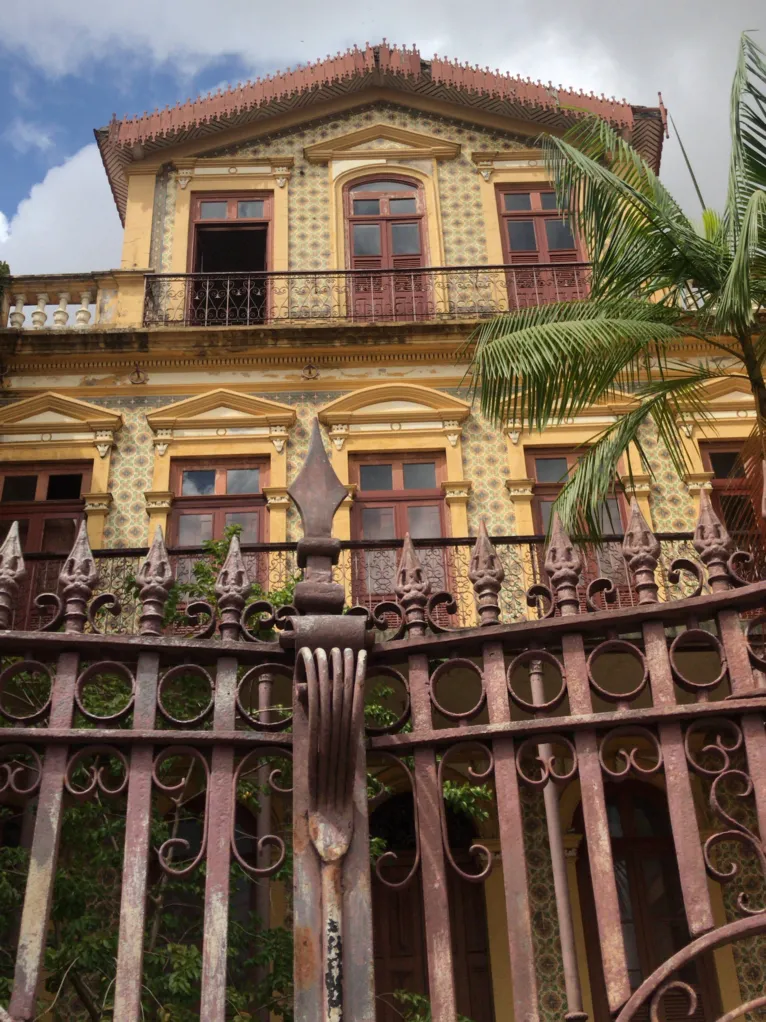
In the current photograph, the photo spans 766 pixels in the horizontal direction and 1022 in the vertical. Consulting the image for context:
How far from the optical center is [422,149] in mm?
16188

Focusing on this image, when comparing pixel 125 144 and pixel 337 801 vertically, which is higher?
pixel 125 144

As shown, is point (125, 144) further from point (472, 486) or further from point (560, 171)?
point (560, 171)

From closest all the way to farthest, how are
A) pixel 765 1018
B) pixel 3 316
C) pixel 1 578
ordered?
1. pixel 1 578
2. pixel 765 1018
3. pixel 3 316

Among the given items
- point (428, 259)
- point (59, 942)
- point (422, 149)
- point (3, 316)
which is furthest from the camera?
point (422, 149)

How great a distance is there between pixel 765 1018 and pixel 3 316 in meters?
11.4

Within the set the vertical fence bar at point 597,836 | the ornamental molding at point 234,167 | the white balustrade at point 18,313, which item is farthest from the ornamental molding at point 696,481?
the vertical fence bar at point 597,836

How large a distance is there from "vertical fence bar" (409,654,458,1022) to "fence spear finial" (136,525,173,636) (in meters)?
1.04

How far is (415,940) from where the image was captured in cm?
1113

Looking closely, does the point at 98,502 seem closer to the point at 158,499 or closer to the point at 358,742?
the point at 158,499

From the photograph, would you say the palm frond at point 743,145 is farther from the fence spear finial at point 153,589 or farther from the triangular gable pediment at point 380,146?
the triangular gable pediment at point 380,146

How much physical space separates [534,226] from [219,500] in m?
5.90

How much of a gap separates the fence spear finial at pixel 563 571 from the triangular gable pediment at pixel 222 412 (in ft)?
30.2

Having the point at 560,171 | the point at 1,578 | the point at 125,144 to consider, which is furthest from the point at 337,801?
the point at 125,144

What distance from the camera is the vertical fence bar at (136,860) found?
156 inches
